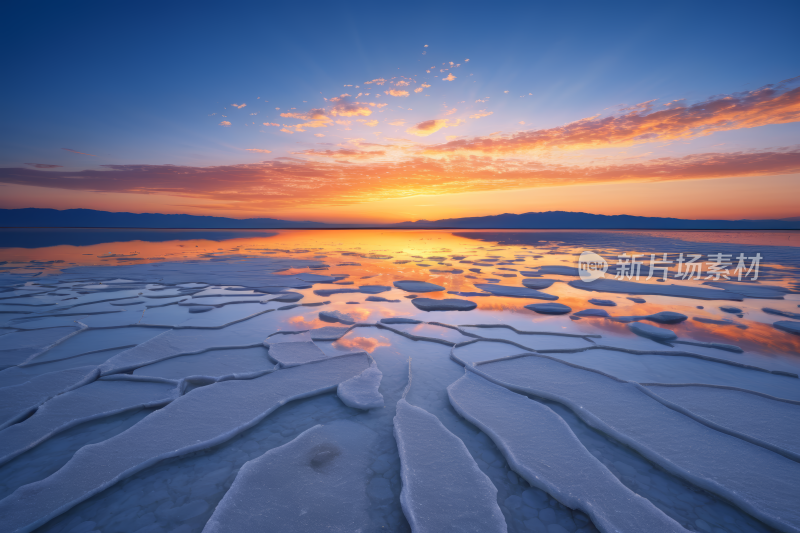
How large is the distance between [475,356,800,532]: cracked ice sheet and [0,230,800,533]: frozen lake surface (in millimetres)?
13

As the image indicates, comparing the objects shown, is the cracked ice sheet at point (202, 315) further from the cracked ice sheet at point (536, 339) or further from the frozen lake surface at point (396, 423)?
the cracked ice sheet at point (536, 339)

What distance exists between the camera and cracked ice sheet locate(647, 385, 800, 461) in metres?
2.01

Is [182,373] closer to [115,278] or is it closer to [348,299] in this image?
[348,299]

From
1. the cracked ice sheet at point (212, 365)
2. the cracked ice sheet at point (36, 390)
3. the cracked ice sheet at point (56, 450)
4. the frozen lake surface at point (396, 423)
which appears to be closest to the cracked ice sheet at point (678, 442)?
the frozen lake surface at point (396, 423)

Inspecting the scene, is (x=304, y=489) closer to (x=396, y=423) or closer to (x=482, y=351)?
(x=396, y=423)

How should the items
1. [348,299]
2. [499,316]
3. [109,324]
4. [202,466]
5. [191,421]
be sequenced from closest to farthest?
[202,466] < [191,421] < [109,324] < [499,316] < [348,299]

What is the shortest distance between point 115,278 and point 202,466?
8.30m

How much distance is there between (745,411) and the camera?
229 cm

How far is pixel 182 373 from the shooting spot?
9.39ft

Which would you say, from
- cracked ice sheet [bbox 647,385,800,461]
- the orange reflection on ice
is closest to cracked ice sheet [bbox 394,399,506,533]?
the orange reflection on ice

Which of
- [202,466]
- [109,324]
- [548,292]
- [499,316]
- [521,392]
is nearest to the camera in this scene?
[202,466]

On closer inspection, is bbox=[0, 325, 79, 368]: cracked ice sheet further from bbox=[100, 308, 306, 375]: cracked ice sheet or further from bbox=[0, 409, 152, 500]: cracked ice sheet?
bbox=[0, 409, 152, 500]: cracked ice sheet

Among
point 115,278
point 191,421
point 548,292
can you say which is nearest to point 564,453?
point 191,421

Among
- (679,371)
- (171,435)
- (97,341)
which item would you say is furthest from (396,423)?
(97,341)
